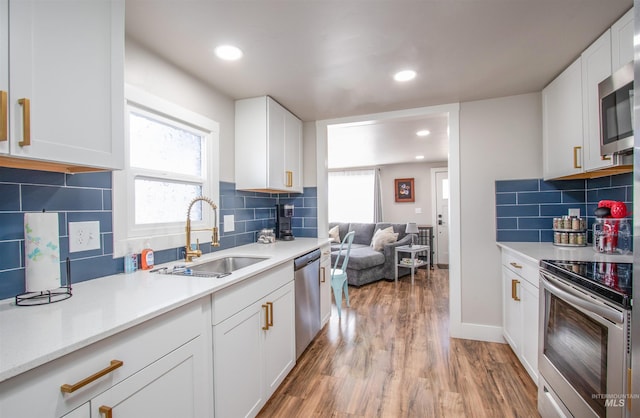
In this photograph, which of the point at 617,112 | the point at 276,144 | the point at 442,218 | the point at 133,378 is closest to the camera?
the point at 133,378

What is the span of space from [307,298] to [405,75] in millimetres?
1828

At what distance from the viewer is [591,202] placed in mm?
2291

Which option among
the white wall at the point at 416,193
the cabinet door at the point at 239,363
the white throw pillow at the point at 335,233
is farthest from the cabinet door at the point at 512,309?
the white wall at the point at 416,193

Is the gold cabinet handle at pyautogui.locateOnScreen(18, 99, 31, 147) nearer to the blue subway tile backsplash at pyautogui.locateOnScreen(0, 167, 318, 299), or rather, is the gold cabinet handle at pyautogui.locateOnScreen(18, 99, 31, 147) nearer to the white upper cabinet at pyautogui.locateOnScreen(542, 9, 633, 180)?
the blue subway tile backsplash at pyautogui.locateOnScreen(0, 167, 318, 299)

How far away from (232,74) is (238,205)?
104cm

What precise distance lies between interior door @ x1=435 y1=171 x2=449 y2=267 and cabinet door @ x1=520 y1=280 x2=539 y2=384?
4.25 m

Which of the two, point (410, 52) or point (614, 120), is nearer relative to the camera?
point (614, 120)

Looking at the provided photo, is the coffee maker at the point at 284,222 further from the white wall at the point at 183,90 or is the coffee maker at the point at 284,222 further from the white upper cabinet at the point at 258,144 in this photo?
the white wall at the point at 183,90

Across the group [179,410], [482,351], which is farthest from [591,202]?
[179,410]

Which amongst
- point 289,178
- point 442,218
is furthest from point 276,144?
point 442,218

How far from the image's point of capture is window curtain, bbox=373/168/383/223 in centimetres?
655

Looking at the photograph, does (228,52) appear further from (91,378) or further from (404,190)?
(404,190)

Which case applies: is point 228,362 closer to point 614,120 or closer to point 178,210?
point 178,210

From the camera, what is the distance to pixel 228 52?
1.76 meters
